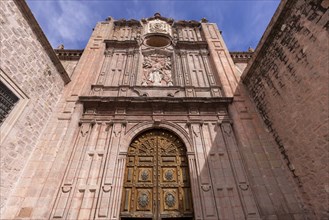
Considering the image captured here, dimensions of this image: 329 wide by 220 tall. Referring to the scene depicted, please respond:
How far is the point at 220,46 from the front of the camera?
10.4 metres

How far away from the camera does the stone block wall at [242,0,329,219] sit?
465 cm

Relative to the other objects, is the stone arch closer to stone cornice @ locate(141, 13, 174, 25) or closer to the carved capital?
the carved capital

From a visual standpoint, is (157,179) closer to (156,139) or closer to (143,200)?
(143,200)

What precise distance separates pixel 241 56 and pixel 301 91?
6148mm

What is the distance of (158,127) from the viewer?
7.11 metres

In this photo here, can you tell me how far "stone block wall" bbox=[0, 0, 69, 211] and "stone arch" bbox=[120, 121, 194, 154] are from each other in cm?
287

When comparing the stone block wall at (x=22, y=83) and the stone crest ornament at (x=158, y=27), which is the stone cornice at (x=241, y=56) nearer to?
the stone crest ornament at (x=158, y=27)

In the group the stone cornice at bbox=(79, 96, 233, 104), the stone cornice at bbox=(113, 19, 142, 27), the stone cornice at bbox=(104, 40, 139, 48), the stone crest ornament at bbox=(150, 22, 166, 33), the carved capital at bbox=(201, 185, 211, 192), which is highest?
the stone cornice at bbox=(113, 19, 142, 27)

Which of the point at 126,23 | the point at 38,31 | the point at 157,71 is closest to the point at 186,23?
the point at 126,23

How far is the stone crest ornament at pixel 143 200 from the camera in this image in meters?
5.54

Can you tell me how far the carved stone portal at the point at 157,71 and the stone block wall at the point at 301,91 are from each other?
425 centimetres


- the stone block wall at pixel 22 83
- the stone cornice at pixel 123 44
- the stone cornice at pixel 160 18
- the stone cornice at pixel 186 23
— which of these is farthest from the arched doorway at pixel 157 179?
the stone cornice at pixel 160 18

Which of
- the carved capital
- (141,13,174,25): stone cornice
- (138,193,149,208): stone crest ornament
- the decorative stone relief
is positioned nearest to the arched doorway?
(138,193,149,208): stone crest ornament

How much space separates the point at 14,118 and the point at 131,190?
3.92 m
